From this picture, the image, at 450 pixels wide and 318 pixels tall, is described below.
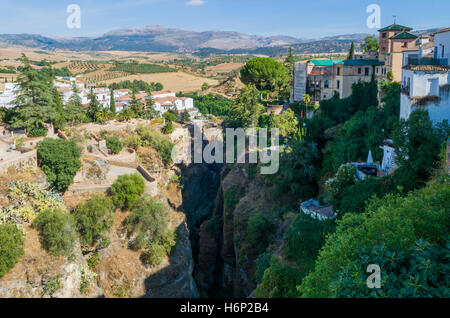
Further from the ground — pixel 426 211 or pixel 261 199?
pixel 426 211

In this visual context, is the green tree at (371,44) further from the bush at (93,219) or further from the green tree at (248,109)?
the bush at (93,219)

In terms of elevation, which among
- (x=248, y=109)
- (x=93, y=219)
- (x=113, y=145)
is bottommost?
(x=93, y=219)

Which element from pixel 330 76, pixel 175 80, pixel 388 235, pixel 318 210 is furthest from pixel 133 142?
pixel 175 80

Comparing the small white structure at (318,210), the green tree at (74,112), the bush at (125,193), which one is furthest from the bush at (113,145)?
the small white structure at (318,210)

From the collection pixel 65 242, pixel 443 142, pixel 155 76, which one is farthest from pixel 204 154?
pixel 155 76

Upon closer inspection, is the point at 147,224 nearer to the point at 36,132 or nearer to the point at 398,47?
the point at 36,132

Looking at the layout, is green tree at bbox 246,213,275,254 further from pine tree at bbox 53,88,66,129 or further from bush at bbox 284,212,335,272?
pine tree at bbox 53,88,66,129

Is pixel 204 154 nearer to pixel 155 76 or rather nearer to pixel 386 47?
pixel 386 47
